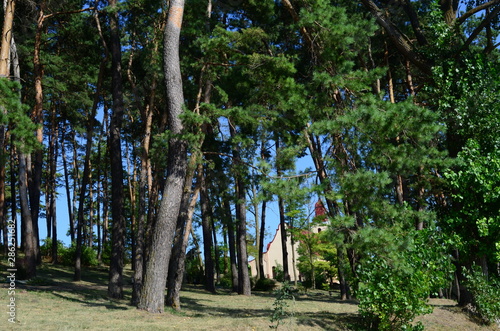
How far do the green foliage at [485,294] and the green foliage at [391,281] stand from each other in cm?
298

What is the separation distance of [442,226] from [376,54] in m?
7.21

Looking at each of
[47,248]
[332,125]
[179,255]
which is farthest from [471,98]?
[47,248]

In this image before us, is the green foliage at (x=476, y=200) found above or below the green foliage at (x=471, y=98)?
below

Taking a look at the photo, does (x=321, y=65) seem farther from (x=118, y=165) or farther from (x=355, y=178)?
(x=118, y=165)

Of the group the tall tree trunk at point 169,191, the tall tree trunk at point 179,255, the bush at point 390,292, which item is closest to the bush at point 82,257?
the tall tree trunk at point 179,255

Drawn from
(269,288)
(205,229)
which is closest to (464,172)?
(205,229)

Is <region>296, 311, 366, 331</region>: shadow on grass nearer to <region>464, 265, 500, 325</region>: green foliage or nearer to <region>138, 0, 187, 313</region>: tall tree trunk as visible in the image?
Answer: <region>138, 0, 187, 313</region>: tall tree trunk

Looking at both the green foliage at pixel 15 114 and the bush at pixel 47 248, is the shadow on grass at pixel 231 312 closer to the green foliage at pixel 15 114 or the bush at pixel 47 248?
the green foliage at pixel 15 114

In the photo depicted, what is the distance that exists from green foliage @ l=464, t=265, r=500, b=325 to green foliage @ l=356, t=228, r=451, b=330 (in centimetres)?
298

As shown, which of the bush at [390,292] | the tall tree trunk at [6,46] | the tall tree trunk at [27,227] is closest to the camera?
the bush at [390,292]

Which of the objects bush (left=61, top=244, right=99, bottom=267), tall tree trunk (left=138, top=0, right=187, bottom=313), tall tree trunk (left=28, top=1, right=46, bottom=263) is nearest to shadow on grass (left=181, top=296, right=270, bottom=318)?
tall tree trunk (left=138, top=0, right=187, bottom=313)

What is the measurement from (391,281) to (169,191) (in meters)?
5.09

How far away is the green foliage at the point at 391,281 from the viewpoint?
9.20m

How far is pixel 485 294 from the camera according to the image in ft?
39.7
